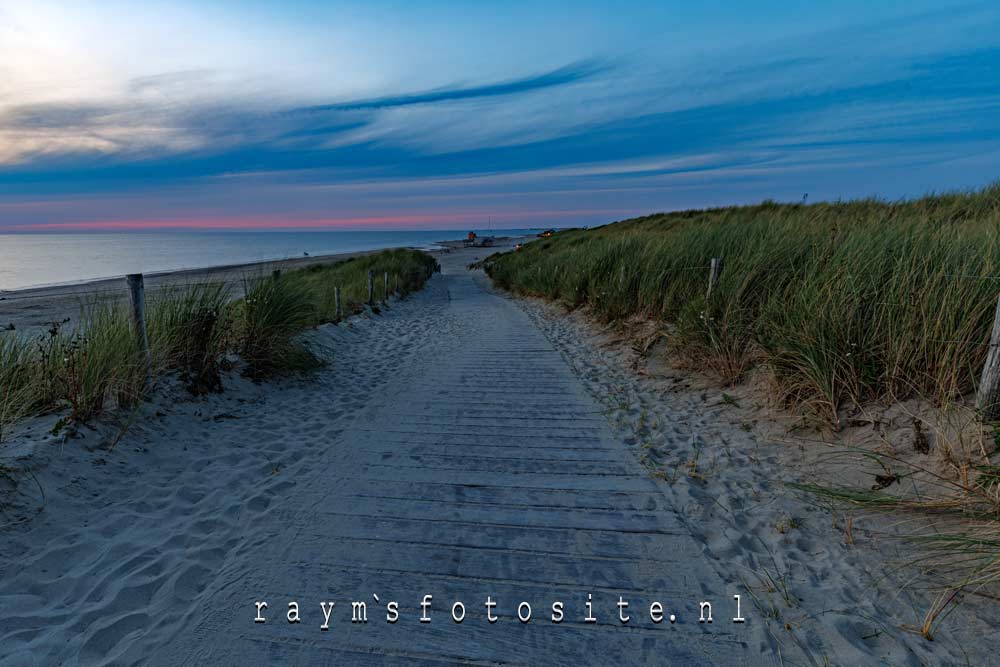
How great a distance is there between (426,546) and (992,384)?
3954mm

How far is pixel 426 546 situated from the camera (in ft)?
9.39

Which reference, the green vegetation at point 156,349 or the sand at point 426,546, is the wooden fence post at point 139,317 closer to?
the green vegetation at point 156,349

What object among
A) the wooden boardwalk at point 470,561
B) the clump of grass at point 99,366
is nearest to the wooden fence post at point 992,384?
the wooden boardwalk at point 470,561

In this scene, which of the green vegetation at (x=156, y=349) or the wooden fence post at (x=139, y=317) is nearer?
the green vegetation at (x=156, y=349)

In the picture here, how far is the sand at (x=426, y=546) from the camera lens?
2.14m

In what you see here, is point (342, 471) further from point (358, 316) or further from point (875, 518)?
point (358, 316)

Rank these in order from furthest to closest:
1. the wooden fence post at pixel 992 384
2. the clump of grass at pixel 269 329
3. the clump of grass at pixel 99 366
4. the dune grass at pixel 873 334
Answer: the clump of grass at pixel 269 329 → the clump of grass at pixel 99 366 → the wooden fence post at pixel 992 384 → the dune grass at pixel 873 334

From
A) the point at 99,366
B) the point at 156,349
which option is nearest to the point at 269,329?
the point at 156,349

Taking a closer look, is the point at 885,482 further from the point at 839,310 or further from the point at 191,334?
the point at 191,334

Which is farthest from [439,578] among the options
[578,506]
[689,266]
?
[689,266]

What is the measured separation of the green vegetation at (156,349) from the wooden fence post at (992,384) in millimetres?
6816

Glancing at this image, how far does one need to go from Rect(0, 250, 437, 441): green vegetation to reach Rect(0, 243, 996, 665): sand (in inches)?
10.9

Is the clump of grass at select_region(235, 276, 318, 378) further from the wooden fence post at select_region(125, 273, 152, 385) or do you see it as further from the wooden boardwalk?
the wooden boardwalk

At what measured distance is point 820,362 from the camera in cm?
432
